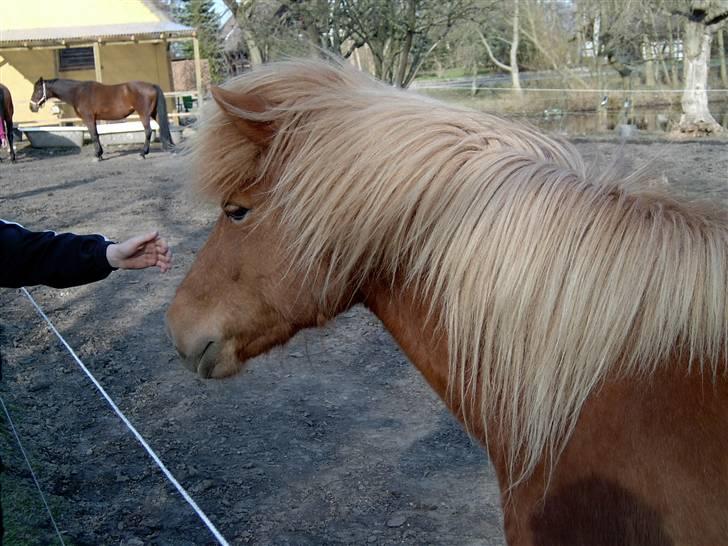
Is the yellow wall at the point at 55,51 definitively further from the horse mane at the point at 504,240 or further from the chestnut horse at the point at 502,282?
the horse mane at the point at 504,240

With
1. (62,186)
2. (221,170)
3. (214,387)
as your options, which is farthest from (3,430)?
(62,186)

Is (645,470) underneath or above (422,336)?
underneath

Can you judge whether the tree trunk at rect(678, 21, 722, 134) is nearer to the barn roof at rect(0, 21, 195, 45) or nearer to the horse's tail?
the horse's tail

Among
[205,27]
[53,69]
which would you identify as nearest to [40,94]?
[53,69]

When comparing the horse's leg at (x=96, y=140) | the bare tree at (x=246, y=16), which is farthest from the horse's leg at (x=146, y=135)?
the bare tree at (x=246, y=16)

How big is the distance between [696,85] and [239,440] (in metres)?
15.8

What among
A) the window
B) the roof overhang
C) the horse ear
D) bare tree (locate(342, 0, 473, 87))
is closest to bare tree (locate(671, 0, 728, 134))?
bare tree (locate(342, 0, 473, 87))

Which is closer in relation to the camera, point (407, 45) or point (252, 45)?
point (407, 45)

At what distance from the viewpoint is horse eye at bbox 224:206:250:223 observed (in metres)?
1.96

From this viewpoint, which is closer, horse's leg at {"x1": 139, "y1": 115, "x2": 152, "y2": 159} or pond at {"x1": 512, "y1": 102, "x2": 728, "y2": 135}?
horse's leg at {"x1": 139, "y1": 115, "x2": 152, "y2": 159}

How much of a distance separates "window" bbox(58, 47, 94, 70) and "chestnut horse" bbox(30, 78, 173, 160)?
21.2ft

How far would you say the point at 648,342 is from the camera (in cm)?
146

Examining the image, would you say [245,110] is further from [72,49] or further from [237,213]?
[72,49]

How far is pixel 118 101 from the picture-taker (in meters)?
18.4
